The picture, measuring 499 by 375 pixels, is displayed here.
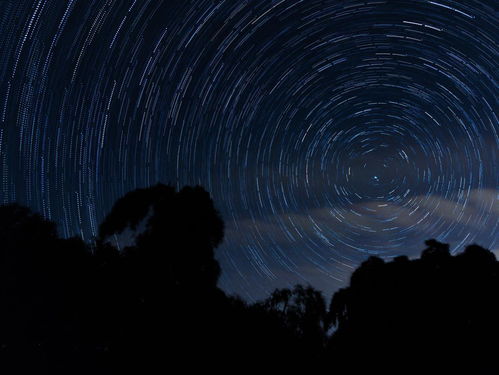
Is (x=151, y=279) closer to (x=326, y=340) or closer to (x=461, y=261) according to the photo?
(x=326, y=340)

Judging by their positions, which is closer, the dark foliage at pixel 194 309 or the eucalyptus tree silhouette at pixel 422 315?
the dark foliage at pixel 194 309

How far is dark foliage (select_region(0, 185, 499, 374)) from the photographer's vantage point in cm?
1920

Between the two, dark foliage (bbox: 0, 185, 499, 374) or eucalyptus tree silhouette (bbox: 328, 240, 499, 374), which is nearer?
dark foliage (bbox: 0, 185, 499, 374)

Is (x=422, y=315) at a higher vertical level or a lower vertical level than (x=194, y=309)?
higher

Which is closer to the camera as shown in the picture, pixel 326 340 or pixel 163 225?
pixel 163 225

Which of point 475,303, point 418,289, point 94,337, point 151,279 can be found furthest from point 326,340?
point 94,337

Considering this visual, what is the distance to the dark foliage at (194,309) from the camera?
19203mm

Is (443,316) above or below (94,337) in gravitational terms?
above

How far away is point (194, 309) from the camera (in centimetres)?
2005

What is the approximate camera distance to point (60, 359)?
19.2 metres

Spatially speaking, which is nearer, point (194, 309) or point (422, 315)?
point (194, 309)

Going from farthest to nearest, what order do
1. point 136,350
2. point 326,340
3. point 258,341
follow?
point 326,340, point 258,341, point 136,350

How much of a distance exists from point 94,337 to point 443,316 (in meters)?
16.5

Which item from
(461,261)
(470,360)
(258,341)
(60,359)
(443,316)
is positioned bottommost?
(60,359)
